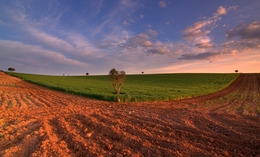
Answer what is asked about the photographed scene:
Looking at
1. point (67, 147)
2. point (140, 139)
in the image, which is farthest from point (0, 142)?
point (140, 139)

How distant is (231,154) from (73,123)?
25.8ft

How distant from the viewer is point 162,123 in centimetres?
944

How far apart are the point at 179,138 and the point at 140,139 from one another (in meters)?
1.80

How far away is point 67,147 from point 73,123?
10.5 feet

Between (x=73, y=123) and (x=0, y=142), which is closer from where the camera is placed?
(x=0, y=142)

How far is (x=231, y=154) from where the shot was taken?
20.0ft

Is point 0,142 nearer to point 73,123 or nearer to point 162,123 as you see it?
point 73,123

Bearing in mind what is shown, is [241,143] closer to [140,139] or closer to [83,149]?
[140,139]

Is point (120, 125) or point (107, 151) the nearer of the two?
point (107, 151)

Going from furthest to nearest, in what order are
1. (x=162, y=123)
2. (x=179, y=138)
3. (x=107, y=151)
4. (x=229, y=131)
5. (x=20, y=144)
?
1. (x=162, y=123)
2. (x=229, y=131)
3. (x=179, y=138)
4. (x=20, y=144)
5. (x=107, y=151)

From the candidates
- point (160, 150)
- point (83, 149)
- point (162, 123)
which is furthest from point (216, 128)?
point (83, 149)

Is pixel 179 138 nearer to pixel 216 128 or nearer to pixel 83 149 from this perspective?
pixel 216 128

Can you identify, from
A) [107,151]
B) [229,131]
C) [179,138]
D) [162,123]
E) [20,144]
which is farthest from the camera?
[162,123]

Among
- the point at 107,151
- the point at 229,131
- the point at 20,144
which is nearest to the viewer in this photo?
the point at 107,151
